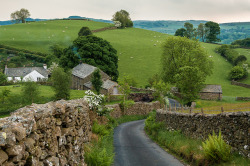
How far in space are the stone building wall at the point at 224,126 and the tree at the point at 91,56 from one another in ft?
174

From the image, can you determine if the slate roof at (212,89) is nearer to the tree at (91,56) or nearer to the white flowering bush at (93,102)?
the tree at (91,56)

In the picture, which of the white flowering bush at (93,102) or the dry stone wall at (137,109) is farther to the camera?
the dry stone wall at (137,109)

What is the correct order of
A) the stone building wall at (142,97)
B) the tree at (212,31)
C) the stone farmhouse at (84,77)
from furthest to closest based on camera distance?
the tree at (212,31)
the stone farmhouse at (84,77)
the stone building wall at (142,97)

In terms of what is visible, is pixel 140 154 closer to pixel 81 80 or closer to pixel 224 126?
pixel 224 126

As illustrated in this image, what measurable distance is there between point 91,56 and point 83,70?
7734mm

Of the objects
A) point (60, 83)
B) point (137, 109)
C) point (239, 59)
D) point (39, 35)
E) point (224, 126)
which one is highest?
point (39, 35)

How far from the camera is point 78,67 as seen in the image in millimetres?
71125

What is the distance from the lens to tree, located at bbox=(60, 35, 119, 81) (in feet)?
238

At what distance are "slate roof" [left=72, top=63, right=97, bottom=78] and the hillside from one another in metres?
17.7

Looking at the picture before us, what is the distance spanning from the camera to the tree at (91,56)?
72.7m

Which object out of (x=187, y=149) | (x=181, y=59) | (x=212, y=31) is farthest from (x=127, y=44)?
(x=187, y=149)

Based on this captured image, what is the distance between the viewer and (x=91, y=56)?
74.7 m

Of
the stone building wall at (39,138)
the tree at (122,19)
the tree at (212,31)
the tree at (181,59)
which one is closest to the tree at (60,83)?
the tree at (181,59)

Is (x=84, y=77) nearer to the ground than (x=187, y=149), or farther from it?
nearer to the ground
